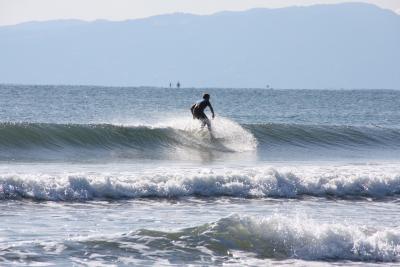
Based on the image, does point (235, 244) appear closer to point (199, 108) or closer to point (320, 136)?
point (199, 108)

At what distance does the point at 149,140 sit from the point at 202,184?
36.6ft

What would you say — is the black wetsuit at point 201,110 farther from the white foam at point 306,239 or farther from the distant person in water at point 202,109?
the white foam at point 306,239

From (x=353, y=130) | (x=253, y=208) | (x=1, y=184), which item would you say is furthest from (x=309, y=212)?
(x=353, y=130)

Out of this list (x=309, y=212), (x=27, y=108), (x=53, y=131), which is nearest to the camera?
(x=309, y=212)

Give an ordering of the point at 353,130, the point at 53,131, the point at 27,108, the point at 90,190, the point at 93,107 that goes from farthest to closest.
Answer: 1. the point at 93,107
2. the point at 27,108
3. the point at 353,130
4. the point at 53,131
5. the point at 90,190

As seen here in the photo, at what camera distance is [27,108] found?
4953cm

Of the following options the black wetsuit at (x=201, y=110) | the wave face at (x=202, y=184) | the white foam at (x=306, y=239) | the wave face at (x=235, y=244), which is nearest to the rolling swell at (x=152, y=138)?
the black wetsuit at (x=201, y=110)

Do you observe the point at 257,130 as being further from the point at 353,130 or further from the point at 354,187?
the point at 354,187

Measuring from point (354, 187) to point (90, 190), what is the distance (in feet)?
20.5

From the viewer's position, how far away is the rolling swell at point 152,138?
26828 mm

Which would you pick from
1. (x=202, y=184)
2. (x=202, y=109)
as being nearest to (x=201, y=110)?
(x=202, y=109)

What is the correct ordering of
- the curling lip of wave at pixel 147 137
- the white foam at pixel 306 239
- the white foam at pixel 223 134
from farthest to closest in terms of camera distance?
the white foam at pixel 223 134, the curling lip of wave at pixel 147 137, the white foam at pixel 306 239

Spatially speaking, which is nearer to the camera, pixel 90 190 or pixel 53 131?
pixel 90 190

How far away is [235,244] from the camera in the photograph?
41.4 ft
